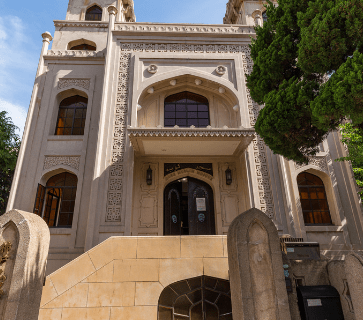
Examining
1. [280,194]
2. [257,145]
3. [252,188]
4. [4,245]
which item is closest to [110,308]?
[4,245]

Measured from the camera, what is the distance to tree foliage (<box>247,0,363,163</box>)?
4.10 meters

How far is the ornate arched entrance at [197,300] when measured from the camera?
Answer: 470 cm

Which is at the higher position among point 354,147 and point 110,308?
point 354,147

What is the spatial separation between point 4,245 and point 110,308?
2.11m

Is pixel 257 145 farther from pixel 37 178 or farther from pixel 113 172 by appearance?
pixel 37 178

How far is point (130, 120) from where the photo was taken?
962cm

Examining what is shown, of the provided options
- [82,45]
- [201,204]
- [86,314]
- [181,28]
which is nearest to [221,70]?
[181,28]

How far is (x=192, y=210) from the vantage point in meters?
9.65

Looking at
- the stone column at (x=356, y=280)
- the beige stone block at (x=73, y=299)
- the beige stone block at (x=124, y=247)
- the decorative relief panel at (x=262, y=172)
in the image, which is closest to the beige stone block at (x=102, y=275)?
the beige stone block at (x=73, y=299)

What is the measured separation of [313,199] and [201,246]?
5.94 meters

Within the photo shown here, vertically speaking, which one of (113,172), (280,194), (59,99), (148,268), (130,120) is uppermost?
(59,99)

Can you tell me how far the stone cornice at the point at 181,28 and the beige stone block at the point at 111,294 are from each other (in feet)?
31.1

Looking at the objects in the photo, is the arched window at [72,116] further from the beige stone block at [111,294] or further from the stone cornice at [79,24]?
the beige stone block at [111,294]

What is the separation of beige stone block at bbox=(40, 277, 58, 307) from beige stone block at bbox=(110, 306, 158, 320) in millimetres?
1084
